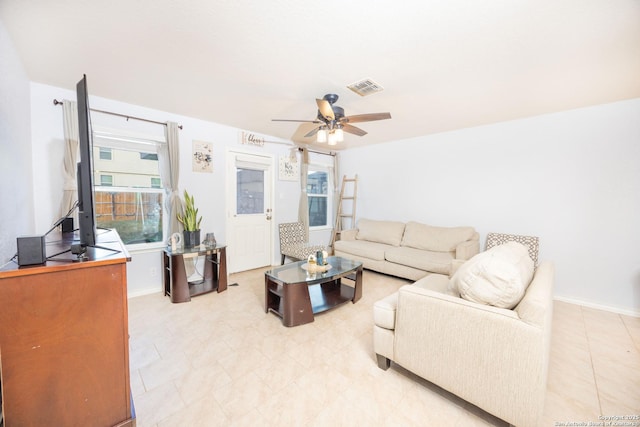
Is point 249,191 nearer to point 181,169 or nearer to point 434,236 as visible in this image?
point 181,169

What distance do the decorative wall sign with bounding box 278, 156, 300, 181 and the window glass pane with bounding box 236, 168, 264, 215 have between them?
361 millimetres

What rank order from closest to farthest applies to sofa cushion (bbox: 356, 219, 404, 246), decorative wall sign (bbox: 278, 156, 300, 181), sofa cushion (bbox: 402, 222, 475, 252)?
sofa cushion (bbox: 402, 222, 475, 252), sofa cushion (bbox: 356, 219, 404, 246), decorative wall sign (bbox: 278, 156, 300, 181)

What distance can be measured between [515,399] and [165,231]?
3704 mm

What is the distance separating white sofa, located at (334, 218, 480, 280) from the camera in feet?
10.9

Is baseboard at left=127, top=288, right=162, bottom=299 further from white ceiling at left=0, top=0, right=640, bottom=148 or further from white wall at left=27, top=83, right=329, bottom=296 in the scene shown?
white ceiling at left=0, top=0, right=640, bottom=148

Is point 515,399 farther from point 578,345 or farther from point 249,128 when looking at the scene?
point 249,128

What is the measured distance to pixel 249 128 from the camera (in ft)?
12.3

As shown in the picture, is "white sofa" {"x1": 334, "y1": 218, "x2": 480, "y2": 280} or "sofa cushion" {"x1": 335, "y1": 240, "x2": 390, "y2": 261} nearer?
"white sofa" {"x1": 334, "y1": 218, "x2": 480, "y2": 280}

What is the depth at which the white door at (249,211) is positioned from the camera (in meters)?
3.80

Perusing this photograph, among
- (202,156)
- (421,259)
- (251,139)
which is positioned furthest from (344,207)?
(202,156)

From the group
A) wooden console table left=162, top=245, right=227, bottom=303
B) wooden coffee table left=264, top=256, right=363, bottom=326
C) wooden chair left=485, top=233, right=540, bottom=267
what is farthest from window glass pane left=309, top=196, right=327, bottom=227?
wooden chair left=485, top=233, right=540, bottom=267

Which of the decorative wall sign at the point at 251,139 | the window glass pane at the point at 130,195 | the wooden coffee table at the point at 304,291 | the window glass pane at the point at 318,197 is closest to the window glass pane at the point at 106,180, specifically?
the window glass pane at the point at 130,195

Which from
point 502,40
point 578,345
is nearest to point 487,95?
point 502,40

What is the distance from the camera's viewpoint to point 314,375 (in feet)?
5.53
